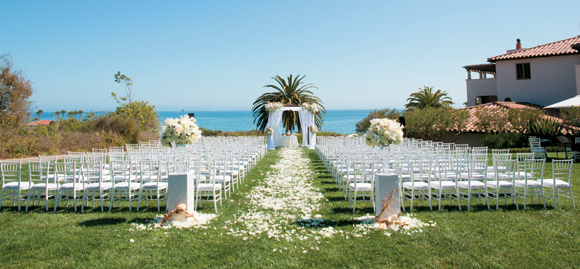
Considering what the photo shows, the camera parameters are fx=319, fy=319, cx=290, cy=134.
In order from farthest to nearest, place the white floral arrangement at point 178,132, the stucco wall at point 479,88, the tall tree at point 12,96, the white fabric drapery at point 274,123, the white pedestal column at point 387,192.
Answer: the stucco wall at point 479,88 < the white fabric drapery at point 274,123 < the tall tree at point 12,96 < the white floral arrangement at point 178,132 < the white pedestal column at point 387,192

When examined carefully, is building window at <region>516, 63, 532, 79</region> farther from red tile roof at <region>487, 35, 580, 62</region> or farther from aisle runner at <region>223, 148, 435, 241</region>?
aisle runner at <region>223, 148, 435, 241</region>

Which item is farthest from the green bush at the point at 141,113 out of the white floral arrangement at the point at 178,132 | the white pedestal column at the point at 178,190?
the white pedestal column at the point at 178,190

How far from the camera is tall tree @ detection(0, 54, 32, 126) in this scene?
14531mm

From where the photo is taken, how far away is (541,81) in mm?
21438

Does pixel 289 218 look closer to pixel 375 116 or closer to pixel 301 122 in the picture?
pixel 301 122

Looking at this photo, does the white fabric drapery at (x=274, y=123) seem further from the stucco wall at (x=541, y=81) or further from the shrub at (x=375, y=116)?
the stucco wall at (x=541, y=81)

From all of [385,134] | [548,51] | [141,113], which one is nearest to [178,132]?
[385,134]

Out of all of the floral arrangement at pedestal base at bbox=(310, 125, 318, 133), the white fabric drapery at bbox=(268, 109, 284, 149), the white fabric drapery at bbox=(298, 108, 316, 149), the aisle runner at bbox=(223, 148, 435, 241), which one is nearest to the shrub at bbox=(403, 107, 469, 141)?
the floral arrangement at pedestal base at bbox=(310, 125, 318, 133)

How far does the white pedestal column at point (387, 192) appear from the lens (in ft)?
14.8

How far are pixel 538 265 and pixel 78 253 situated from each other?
4.90 metres

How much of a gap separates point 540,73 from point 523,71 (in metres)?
1.01

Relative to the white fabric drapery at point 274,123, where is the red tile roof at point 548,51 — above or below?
above

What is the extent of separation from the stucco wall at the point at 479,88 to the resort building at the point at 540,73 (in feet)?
4.25

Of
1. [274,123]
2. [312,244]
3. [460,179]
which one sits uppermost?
[274,123]
